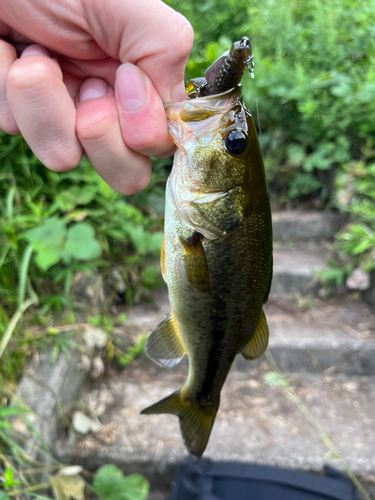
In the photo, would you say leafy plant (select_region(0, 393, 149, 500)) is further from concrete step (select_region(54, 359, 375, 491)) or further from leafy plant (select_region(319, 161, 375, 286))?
leafy plant (select_region(319, 161, 375, 286))

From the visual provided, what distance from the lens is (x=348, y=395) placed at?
2381 mm

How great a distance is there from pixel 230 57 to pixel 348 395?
2.40 meters

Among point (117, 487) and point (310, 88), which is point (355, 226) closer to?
point (310, 88)

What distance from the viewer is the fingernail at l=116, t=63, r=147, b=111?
84 cm

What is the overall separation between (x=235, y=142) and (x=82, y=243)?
1521mm

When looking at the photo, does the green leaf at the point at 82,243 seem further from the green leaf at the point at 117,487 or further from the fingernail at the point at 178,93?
the fingernail at the point at 178,93

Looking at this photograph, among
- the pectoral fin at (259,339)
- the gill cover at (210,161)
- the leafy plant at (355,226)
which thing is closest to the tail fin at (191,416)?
the pectoral fin at (259,339)

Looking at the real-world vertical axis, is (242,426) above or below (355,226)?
below

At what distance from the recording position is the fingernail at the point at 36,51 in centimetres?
88

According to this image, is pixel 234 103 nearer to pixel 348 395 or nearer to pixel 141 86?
pixel 141 86

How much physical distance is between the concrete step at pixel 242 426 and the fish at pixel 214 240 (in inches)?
45.6

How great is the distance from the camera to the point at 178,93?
92cm

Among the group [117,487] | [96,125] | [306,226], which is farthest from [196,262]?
[306,226]

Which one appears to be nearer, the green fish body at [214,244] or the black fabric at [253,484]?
the green fish body at [214,244]
